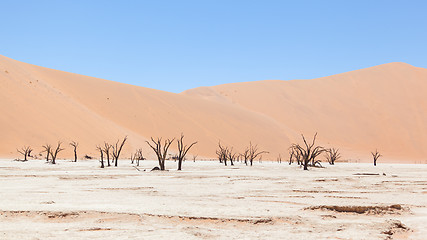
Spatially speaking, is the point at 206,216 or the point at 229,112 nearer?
the point at 206,216

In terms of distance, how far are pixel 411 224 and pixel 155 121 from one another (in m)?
55.5

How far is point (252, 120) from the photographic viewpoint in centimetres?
6956

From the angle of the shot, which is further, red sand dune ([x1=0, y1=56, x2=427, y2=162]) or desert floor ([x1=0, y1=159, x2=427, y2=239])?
red sand dune ([x1=0, y1=56, x2=427, y2=162])

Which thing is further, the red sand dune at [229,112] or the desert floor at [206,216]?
the red sand dune at [229,112]

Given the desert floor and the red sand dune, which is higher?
the red sand dune

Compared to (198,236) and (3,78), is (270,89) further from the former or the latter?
(198,236)

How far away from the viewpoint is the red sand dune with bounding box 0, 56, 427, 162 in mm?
48406

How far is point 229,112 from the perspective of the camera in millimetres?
70562

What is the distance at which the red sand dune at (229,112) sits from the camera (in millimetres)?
48406

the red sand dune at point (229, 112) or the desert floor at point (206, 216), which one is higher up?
the red sand dune at point (229, 112)

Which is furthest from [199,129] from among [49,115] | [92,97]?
[49,115]

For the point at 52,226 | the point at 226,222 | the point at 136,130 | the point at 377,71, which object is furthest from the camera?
the point at 377,71

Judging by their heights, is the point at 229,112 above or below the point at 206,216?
above

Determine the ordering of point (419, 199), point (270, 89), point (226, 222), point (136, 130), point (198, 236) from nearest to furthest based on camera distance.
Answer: point (198, 236) → point (226, 222) → point (419, 199) → point (136, 130) → point (270, 89)
